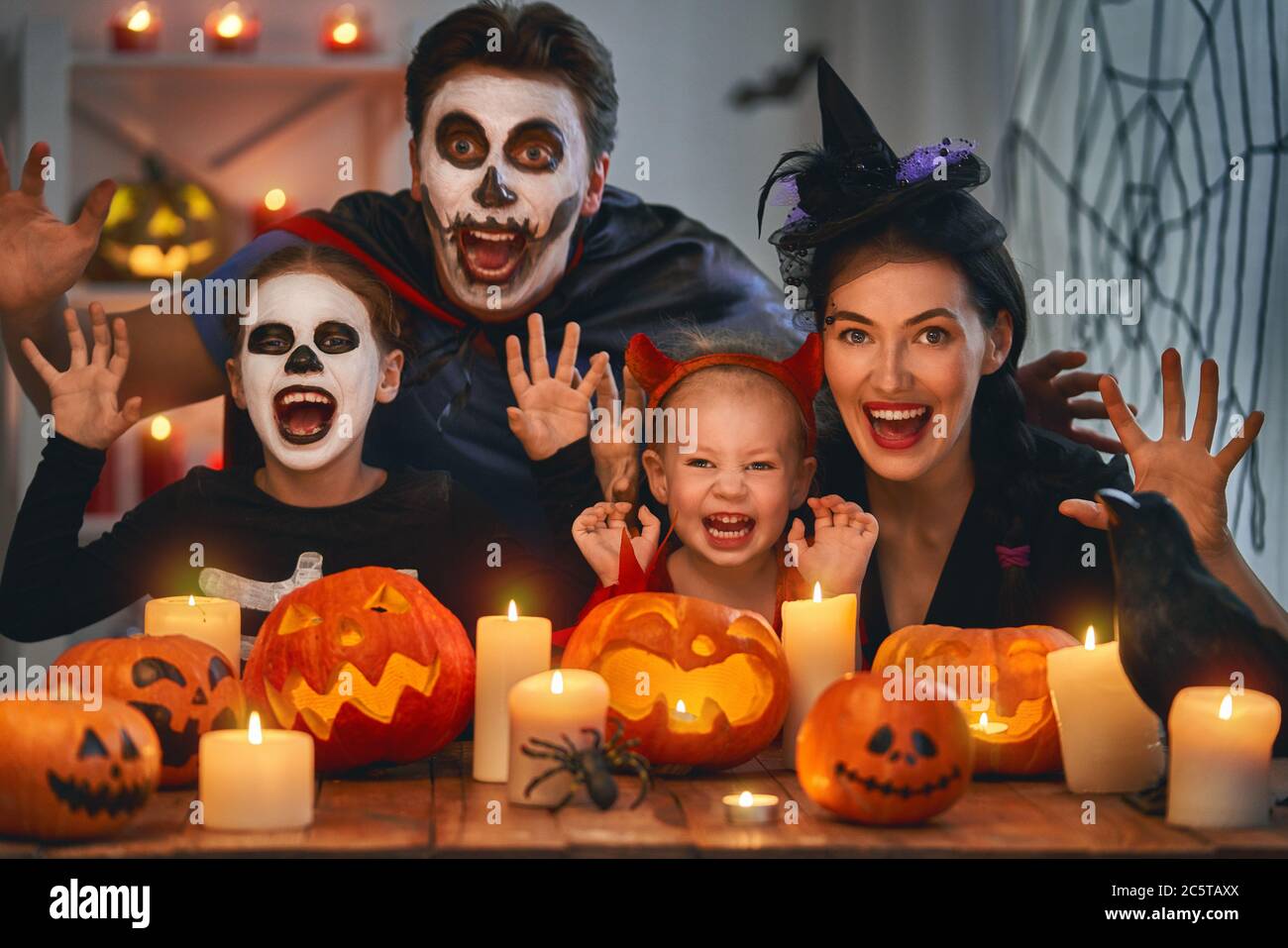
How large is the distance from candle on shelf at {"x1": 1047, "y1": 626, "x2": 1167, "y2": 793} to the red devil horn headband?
0.45m

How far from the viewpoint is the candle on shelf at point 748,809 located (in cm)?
128

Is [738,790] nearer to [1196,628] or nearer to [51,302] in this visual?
[1196,628]

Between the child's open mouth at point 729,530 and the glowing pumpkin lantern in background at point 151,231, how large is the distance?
110 centimetres

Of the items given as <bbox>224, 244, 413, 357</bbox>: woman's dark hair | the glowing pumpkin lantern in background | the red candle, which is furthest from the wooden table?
the red candle

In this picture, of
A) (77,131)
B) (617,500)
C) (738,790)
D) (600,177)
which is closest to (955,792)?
(738,790)

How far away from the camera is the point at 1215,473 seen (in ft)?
5.36

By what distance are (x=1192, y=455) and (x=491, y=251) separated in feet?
2.79

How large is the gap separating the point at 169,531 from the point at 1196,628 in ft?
3.95

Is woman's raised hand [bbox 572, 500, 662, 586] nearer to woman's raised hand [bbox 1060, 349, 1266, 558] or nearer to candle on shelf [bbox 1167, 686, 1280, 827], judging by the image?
woman's raised hand [bbox 1060, 349, 1266, 558]

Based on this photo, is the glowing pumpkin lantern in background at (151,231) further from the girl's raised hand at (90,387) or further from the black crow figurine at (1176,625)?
the black crow figurine at (1176,625)

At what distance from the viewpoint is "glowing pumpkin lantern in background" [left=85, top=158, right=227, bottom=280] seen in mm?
2422

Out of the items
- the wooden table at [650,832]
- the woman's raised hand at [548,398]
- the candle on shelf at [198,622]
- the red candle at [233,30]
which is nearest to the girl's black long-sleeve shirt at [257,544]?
the woman's raised hand at [548,398]

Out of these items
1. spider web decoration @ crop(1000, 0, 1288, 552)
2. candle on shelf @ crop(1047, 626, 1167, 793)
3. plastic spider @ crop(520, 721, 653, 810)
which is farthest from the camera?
spider web decoration @ crop(1000, 0, 1288, 552)

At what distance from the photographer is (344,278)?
1.87 metres
